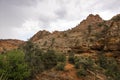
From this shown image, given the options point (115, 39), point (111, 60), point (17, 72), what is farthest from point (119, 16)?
point (17, 72)

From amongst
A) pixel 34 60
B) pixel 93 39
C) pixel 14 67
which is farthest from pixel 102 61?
pixel 14 67

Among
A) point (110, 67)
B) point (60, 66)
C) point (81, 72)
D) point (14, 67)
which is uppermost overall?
point (14, 67)

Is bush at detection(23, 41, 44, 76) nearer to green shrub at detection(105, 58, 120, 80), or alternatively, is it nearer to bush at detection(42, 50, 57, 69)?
bush at detection(42, 50, 57, 69)

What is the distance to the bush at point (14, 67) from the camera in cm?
3486

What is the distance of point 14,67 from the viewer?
36.4m

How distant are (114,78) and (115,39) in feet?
56.2

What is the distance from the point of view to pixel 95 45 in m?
55.3

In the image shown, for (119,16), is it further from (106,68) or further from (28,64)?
(28,64)

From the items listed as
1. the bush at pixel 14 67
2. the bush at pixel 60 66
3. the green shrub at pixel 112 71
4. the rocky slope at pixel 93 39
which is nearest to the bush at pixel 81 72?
the bush at pixel 60 66

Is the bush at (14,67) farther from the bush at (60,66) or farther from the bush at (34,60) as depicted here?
the bush at (60,66)

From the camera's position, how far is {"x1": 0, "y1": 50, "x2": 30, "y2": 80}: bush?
34.9m

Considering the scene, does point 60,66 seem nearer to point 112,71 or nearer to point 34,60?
point 34,60

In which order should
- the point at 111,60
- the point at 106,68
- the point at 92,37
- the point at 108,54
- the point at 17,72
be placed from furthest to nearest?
the point at 92,37
the point at 108,54
the point at 111,60
the point at 106,68
the point at 17,72

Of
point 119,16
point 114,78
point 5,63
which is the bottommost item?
point 114,78
